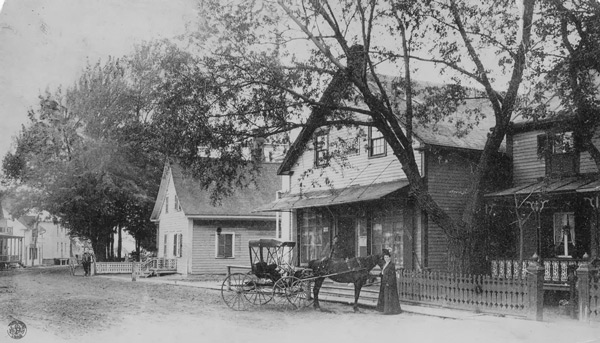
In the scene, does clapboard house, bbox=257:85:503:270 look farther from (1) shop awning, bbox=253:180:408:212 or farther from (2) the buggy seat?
(2) the buggy seat

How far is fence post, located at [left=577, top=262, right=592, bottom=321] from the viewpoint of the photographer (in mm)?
11836

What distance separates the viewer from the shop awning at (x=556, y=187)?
50.7ft

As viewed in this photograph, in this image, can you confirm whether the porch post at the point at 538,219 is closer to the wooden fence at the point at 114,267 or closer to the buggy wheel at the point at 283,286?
the buggy wheel at the point at 283,286

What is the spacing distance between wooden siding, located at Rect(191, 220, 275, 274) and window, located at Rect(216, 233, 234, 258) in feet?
0.56

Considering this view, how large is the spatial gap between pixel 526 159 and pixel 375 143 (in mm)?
4622

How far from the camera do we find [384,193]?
707 inches

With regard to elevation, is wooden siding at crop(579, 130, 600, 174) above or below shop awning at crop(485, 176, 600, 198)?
above

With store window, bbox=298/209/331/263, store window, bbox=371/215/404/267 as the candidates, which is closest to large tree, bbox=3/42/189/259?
store window, bbox=298/209/331/263

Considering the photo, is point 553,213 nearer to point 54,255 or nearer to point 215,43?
point 215,43

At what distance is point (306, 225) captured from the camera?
23.7m

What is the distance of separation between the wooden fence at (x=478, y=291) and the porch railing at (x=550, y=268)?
1.31 m

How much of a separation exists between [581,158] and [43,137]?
13565 mm

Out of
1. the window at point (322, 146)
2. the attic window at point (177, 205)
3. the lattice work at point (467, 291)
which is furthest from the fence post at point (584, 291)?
the attic window at point (177, 205)

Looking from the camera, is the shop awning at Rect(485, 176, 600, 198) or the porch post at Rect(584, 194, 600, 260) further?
the porch post at Rect(584, 194, 600, 260)
